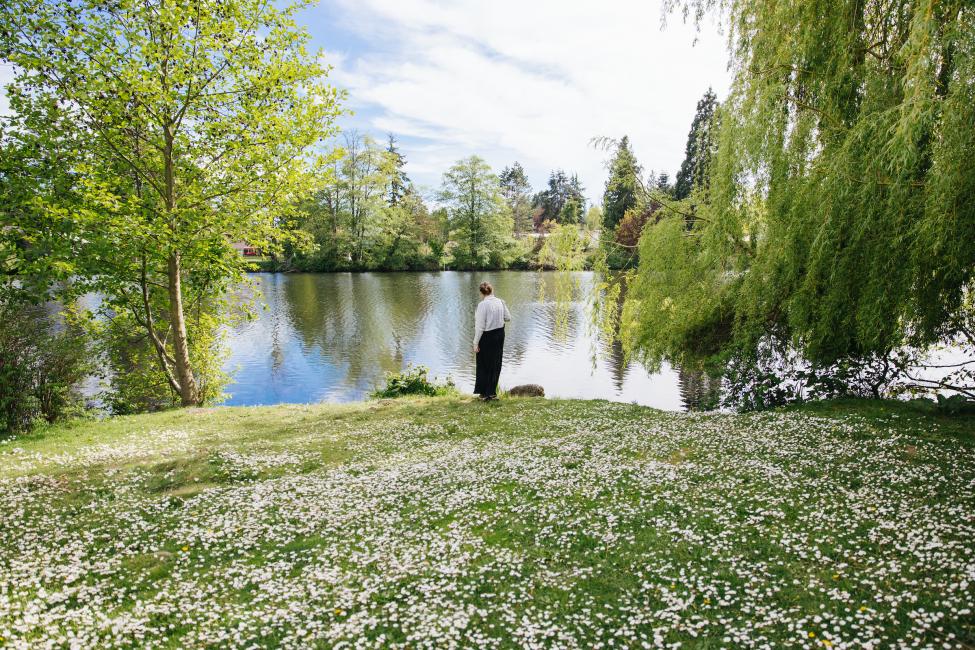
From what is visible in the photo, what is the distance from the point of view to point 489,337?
1495 centimetres

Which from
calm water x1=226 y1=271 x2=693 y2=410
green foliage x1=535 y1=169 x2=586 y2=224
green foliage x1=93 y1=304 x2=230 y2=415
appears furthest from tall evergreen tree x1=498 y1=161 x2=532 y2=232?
green foliage x1=93 y1=304 x2=230 y2=415

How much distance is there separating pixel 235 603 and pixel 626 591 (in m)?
3.99

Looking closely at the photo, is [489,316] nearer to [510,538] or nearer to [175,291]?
[510,538]

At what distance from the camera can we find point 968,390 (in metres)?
12.2

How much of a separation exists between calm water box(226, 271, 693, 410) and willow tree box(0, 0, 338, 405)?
3.84 meters

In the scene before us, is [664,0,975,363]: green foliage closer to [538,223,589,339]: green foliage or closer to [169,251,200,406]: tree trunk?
[538,223,589,339]: green foliage

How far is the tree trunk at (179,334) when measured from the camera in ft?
53.1

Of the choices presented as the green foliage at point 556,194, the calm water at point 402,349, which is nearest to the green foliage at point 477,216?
the calm water at point 402,349

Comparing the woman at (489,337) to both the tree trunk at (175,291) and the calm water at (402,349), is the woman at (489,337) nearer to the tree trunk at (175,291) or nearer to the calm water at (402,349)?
the calm water at (402,349)

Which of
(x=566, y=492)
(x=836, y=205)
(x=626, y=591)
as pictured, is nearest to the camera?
(x=626, y=591)

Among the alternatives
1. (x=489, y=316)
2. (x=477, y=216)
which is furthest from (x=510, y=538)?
(x=477, y=216)

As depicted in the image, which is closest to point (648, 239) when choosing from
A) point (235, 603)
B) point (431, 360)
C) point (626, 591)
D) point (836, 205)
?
point (836, 205)

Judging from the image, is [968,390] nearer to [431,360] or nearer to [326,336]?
[431,360]

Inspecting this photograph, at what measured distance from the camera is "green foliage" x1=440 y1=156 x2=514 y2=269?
78062mm
